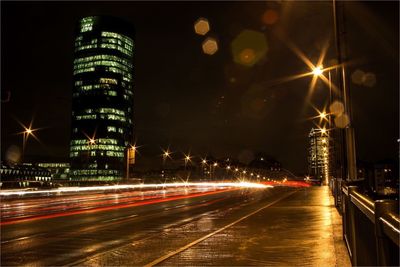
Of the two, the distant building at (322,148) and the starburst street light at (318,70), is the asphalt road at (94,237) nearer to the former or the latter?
the starburst street light at (318,70)

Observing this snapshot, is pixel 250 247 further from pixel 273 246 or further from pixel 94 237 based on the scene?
pixel 94 237

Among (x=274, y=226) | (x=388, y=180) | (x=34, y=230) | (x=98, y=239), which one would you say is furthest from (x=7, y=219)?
(x=388, y=180)

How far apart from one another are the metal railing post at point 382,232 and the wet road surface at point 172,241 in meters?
5.80

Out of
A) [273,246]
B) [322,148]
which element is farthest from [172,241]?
[322,148]

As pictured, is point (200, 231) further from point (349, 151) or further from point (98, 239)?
point (349, 151)

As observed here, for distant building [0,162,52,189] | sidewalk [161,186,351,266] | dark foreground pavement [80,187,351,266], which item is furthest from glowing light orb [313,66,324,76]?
distant building [0,162,52,189]

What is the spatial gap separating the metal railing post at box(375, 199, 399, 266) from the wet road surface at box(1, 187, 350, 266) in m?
5.80

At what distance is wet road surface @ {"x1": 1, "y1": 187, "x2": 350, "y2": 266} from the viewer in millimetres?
10289

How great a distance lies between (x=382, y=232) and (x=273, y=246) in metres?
8.28

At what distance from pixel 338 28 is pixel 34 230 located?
11.2 meters

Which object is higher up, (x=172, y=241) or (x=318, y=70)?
(x=318, y=70)

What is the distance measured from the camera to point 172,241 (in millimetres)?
13297

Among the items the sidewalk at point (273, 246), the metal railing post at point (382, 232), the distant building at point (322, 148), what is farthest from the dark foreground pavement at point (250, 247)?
the distant building at point (322, 148)

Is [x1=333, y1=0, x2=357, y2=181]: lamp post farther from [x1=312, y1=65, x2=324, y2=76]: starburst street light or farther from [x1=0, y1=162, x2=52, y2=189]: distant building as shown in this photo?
[x1=0, y1=162, x2=52, y2=189]: distant building
